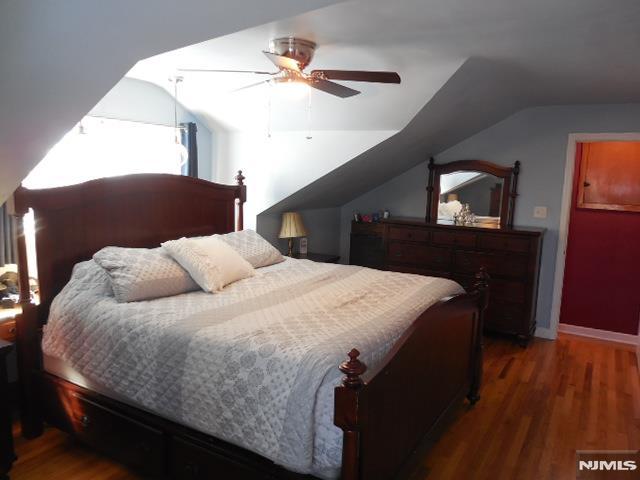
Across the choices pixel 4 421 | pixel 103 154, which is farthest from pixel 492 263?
pixel 4 421

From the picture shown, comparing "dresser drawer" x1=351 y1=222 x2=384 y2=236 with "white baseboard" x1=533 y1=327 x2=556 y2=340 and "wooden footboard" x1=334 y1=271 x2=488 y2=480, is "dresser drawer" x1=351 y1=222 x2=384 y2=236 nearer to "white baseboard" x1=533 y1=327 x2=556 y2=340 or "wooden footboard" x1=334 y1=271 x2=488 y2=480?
"white baseboard" x1=533 y1=327 x2=556 y2=340

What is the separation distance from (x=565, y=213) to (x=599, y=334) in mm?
1293

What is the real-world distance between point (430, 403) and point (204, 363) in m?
1.18

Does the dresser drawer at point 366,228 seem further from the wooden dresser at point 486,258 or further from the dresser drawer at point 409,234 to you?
the dresser drawer at point 409,234

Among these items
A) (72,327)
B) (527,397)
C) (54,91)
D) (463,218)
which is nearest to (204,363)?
(72,327)

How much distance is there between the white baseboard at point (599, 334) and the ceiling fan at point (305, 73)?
351cm

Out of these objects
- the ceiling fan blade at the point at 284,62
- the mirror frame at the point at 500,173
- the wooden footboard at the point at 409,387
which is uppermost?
the ceiling fan blade at the point at 284,62

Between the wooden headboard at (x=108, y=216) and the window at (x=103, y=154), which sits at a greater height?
the window at (x=103, y=154)

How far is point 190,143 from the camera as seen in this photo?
13.0 feet

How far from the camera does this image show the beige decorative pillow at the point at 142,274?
97.9 inches

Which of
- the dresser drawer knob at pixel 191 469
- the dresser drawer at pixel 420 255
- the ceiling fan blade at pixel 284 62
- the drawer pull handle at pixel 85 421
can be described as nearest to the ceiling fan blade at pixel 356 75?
the ceiling fan blade at pixel 284 62

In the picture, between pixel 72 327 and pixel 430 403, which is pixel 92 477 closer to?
pixel 72 327

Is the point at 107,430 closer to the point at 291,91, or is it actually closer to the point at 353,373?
the point at 353,373

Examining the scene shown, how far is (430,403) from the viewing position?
2.39 m
